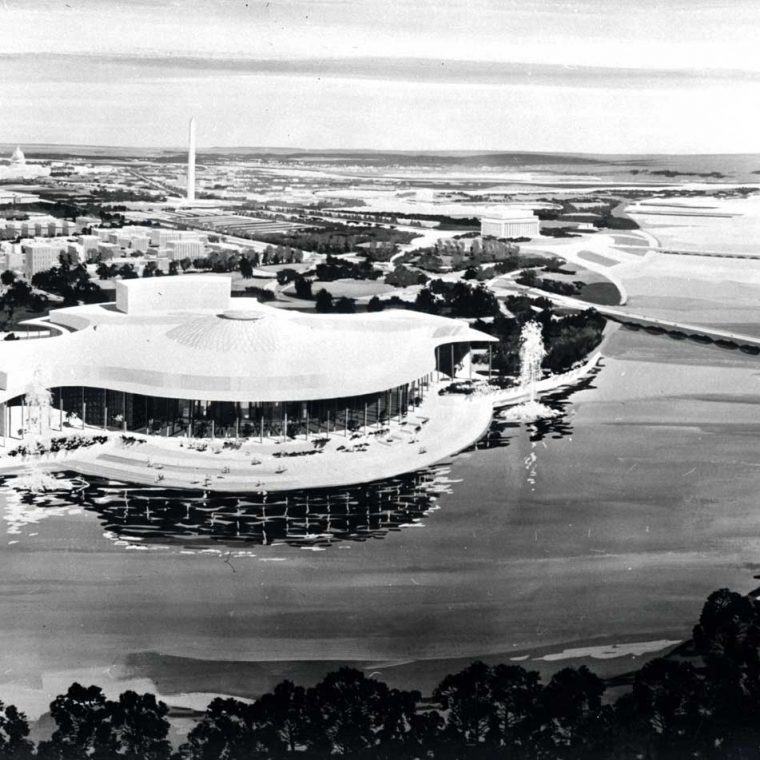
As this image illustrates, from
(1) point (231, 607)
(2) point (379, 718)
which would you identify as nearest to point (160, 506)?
(1) point (231, 607)

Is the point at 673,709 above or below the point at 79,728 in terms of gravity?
above

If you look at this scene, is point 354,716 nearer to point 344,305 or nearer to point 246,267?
point 344,305

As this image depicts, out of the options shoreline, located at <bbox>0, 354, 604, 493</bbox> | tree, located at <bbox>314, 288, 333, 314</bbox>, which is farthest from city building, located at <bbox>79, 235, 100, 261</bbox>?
tree, located at <bbox>314, 288, 333, 314</bbox>

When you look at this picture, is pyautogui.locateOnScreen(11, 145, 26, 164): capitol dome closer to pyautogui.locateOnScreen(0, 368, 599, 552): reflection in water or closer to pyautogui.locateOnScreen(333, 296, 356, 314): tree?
pyautogui.locateOnScreen(0, 368, 599, 552): reflection in water

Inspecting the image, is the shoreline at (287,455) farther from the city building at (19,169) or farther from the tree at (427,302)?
the city building at (19,169)

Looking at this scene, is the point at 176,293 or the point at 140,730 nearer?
the point at 140,730

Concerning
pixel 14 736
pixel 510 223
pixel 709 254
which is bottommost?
pixel 14 736

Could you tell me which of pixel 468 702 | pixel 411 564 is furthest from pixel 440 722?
pixel 411 564

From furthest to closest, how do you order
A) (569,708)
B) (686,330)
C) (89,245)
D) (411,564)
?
1. (686,330)
2. (89,245)
3. (411,564)
4. (569,708)
